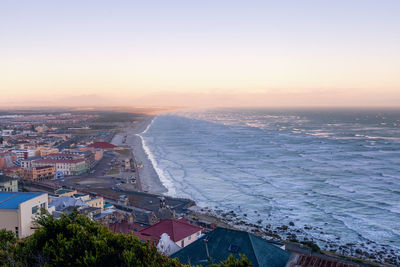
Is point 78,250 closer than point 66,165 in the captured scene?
Yes

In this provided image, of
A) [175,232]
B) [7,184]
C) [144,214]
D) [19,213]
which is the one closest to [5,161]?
[7,184]

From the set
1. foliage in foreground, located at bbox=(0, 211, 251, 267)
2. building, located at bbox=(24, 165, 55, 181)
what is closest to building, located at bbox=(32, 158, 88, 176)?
building, located at bbox=(24, 165, 55, 181)

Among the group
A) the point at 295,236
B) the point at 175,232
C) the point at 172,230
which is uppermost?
the point at 172,230

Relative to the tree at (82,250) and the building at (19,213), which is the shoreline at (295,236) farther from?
the tree at (82,250)

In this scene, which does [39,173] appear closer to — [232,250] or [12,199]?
[12,199]

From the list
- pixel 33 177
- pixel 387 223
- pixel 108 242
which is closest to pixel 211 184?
pixel 387 223

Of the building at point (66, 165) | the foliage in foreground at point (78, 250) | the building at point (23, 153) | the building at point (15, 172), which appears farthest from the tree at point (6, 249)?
the building at point (23, 153)

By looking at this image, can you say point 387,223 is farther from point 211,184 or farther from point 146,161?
point 146,161
